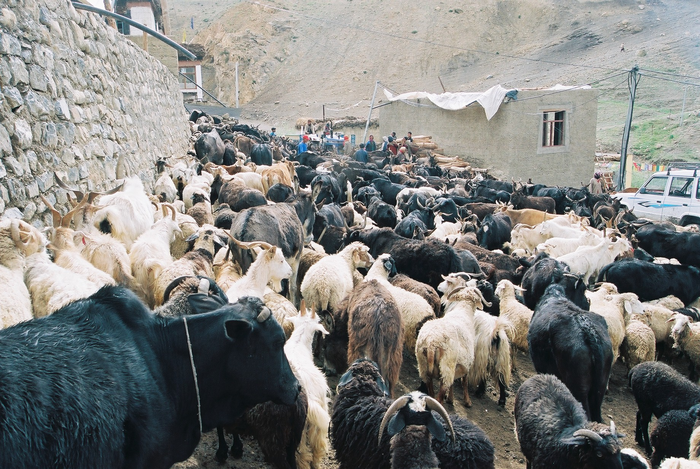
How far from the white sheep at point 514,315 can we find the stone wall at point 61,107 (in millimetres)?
5433

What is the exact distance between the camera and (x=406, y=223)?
35.1ft

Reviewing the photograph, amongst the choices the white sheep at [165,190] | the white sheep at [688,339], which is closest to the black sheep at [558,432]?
the white sheep at [688,339]

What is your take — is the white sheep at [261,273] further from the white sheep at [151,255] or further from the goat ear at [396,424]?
the goat ear at [396,424]

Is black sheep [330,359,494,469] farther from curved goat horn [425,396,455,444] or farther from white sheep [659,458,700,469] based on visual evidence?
white sheep [659,458,700,469]

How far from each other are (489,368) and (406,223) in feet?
16.6

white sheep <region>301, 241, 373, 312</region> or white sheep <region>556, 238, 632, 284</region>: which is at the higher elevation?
white sheep <region>301, 241, 373, 312</region>

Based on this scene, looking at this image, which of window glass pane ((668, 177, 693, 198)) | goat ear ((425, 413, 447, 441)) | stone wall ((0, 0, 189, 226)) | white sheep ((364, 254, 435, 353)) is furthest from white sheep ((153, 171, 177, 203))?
window glass pane ((668, 177, 693, 198))

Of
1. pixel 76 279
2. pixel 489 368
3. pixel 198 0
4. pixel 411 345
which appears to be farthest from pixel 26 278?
pixel 198 0

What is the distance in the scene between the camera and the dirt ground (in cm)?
432

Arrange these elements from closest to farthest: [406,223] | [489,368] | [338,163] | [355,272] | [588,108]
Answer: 1. [489,368]
2. [355,272]
3. [406,223]
4. [338,163]
5. [588,108]

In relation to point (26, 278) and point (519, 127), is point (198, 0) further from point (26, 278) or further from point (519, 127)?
point (26, 278)

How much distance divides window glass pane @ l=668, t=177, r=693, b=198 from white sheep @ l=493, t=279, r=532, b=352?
32.4ft

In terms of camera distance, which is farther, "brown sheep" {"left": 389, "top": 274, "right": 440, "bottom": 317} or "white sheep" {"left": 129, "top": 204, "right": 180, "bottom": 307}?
"brown sheep" {"left": 389, "top": 274, "right": 440, "bottom": 317}

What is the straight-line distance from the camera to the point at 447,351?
5.33 m
